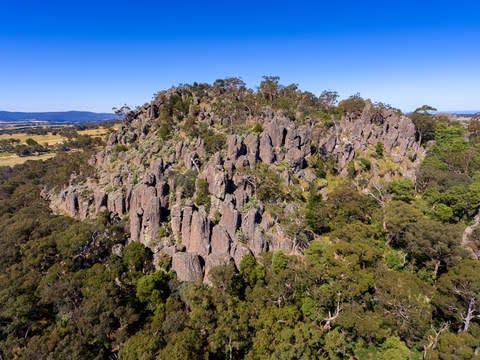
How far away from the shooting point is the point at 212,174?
1973 inches

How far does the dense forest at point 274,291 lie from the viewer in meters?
27.1

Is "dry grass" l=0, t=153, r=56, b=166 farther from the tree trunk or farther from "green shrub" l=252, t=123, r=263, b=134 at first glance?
the tree trunk

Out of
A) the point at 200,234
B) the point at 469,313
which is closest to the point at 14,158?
the point at 200,234

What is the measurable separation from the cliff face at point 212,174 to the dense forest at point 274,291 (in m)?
3.12

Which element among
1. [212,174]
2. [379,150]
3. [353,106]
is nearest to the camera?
[212,174]

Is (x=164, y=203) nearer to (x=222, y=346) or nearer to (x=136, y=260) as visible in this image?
(x=136, y=260)

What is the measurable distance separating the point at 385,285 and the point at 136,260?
3379 centimetres

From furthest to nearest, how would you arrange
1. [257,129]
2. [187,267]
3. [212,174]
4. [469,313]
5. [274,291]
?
1. [257,129]
2. [212,174]
3. [187,267]
4. [274,291]
5. [469,313]

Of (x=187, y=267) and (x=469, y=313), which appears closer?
(x=469, y=313)

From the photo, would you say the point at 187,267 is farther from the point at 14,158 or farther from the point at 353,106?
the point at 14,158

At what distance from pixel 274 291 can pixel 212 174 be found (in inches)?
973

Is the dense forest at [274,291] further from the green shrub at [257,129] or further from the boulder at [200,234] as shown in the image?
the green shrub at [257,129]

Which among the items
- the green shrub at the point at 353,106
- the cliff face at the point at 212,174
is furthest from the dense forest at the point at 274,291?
the green shrub at the point at 353,106

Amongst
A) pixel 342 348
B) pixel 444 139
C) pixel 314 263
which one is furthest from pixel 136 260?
pixel 444 139
